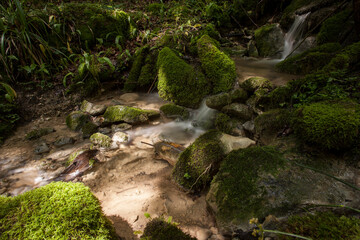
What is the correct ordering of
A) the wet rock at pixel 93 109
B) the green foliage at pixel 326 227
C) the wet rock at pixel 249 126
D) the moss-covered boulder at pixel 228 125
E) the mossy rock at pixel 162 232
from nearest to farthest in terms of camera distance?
the green foliage at pixel 326 227, the mossy rock at pixel 162 232, the wet rock at pixel 249 126, the moss-covered boulder at pixel 228 125, the wet rock at pixel 93 109

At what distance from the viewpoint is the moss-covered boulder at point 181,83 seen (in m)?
4.52

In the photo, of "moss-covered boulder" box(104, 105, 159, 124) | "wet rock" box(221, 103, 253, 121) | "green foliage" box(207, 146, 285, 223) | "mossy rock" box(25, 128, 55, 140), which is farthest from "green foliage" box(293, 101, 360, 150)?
"mossy rock" box(25, 128, 55, 140)

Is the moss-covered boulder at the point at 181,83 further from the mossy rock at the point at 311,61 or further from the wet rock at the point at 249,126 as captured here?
the mossy rock at the point at 311,61

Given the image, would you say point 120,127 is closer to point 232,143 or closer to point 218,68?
point 232,143

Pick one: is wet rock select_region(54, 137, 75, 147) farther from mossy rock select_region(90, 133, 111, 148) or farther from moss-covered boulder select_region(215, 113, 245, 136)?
moss-covered boulder select_region(215, 113, 245, 136)

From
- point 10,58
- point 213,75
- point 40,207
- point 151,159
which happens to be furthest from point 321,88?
point 10,58

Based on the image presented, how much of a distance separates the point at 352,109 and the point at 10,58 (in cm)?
767

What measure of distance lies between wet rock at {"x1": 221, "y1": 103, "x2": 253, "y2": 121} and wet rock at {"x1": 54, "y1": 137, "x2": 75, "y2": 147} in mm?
3627

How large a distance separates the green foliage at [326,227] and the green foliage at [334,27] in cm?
526

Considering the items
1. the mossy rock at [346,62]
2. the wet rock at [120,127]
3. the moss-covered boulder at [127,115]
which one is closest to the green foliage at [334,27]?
the mossy rock at [346,62]

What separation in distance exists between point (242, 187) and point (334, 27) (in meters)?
5.58

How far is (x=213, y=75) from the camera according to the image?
14.8 feet

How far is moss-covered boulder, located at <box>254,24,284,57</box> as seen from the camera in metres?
6.34

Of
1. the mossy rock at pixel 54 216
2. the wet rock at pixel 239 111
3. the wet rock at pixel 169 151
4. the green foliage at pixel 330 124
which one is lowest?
the wet rock at pixel 169 151
